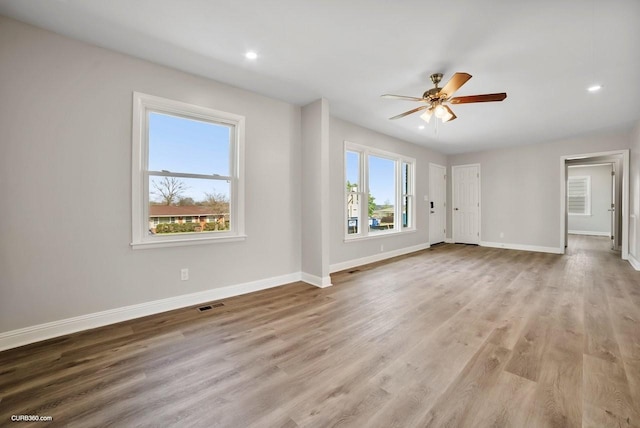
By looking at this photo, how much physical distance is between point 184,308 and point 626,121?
747 cm

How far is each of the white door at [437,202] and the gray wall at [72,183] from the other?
5.79m

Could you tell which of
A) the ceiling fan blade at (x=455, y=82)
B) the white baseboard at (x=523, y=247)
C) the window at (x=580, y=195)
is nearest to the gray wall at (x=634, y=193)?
the white baseboard at (x=523, y=247)

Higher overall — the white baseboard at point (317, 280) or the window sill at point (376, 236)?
the window sill at point (376, 236)

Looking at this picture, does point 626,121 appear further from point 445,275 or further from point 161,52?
point 161,52

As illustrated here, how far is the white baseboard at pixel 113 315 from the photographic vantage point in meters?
2.10

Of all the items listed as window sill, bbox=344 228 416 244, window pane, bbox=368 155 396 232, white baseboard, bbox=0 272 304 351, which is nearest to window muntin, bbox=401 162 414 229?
window sill, bbox=344 228 416 244

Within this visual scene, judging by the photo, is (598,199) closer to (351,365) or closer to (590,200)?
(590,200)

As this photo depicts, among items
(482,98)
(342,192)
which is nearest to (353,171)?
(342,192)

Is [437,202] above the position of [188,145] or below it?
below

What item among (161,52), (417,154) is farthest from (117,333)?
(417,154)

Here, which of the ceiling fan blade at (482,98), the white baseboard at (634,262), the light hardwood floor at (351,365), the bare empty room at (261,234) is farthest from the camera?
the white baseboard at (634,262)

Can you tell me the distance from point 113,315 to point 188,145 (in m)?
1.89

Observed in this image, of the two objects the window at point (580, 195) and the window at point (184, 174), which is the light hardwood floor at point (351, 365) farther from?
the window at point (580, 195)

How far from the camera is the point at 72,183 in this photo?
2.30 meters
